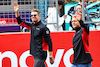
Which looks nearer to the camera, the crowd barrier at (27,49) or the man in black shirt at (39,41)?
the man in black shirt at (39,41)

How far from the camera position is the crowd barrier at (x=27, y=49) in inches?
328

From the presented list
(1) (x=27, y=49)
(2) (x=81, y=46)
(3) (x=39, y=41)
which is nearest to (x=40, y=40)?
(3) (x=39, y=41)

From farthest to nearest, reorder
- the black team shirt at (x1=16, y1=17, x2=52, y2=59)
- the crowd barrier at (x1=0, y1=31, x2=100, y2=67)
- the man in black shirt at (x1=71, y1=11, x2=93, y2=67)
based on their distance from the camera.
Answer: the crowd barrier at (x1=0, y1=31, x2=100, y2=67)
the black team shirt at (x1=16, y1=17, x2=52, y2=59)
the man in black shirt at (x1=71, y1=11, x2=93, y2=67)

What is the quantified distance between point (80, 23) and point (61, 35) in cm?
235

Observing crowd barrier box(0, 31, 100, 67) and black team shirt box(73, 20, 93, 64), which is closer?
black team shirt box(73, 20, 93, 64)

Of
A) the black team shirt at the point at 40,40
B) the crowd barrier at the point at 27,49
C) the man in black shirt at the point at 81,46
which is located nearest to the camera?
the man in black shirt at the point at 81,46

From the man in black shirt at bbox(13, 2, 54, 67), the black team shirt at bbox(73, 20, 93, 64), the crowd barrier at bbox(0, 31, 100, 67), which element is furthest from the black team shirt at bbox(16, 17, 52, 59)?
the crowd barrier at bbox(0, 31, 100, 67)

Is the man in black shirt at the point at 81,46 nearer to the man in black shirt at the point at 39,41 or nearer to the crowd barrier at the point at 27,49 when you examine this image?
the man in black shirt at the point at 39,41

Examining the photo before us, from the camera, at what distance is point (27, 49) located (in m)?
8.47

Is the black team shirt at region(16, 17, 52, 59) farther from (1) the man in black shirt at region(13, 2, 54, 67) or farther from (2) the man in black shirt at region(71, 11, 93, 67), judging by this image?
(2) the man in black shirt at region(71, 11, 93, 67)

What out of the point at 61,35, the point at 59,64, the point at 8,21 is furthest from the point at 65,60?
the point at 8,21

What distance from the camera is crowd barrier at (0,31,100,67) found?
27.4 feet

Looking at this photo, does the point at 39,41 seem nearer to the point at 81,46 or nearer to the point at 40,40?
the point at 40,40

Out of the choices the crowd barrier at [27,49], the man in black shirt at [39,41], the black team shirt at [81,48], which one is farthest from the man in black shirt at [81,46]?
the crowd barrier at [27,49]
